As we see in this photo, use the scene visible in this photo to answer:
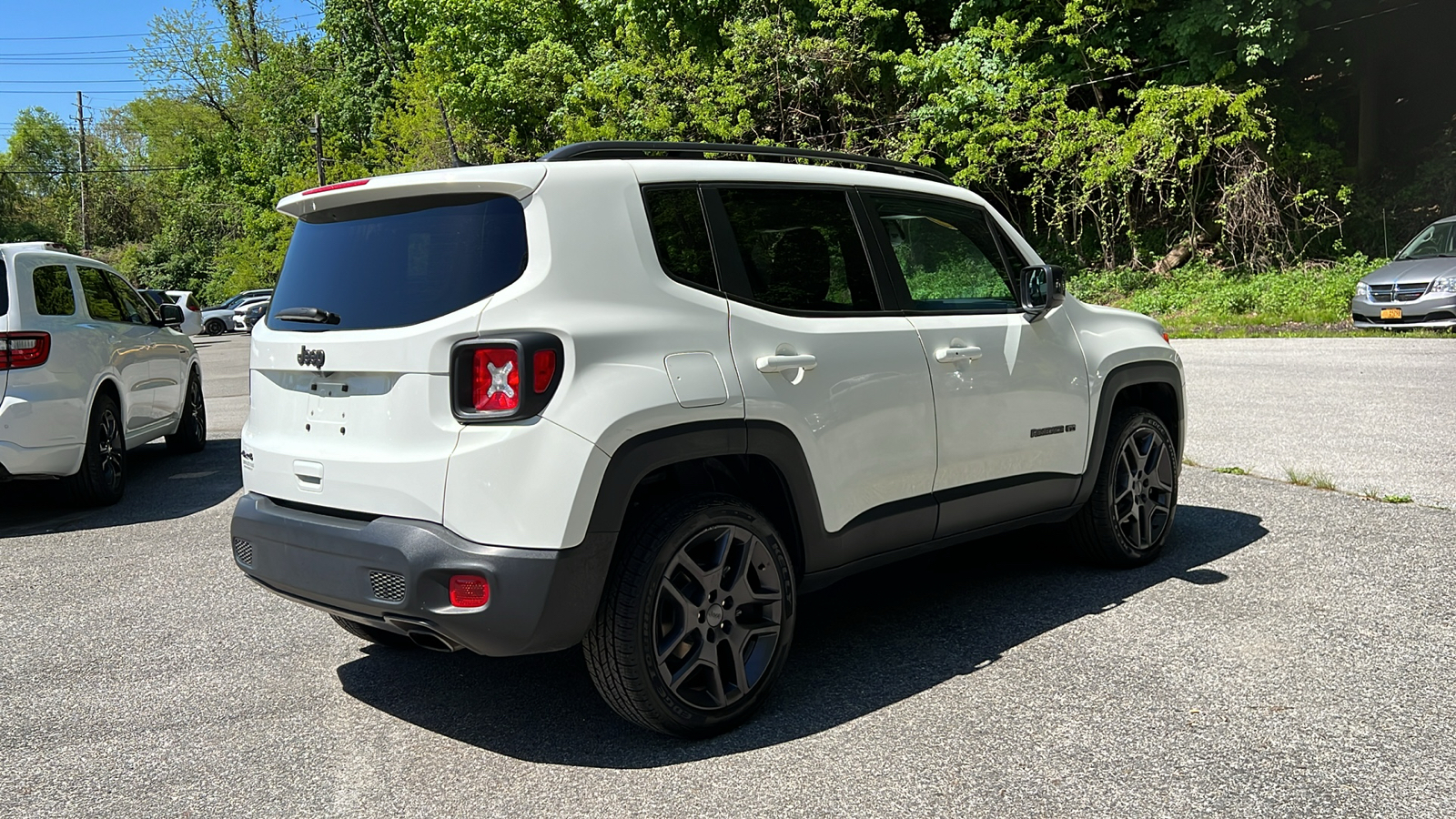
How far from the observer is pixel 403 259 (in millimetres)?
3602

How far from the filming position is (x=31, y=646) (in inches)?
193

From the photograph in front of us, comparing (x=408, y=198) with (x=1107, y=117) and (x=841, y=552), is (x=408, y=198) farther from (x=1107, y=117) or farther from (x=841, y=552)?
(x=1107, y=117)

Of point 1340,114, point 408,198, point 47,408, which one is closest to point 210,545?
point 47,408

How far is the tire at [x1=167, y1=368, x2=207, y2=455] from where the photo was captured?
10.4m

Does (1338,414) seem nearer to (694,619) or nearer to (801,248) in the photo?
(801,248)

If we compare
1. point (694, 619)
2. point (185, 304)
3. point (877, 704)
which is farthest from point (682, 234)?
point (185, 304)

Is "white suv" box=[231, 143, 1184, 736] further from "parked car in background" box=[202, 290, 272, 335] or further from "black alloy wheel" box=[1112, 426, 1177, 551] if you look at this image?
"parked car in background" box=[202, 290, 272, 335]

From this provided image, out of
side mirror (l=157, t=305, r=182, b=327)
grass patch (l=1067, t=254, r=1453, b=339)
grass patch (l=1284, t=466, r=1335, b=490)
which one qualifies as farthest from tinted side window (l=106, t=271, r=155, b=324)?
grass patch (l=1067, t=254, r=1453, b=339)

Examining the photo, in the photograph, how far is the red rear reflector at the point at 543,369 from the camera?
3283mm

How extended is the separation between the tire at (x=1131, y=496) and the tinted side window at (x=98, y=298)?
6.85 meters

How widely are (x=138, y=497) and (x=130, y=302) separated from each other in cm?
183

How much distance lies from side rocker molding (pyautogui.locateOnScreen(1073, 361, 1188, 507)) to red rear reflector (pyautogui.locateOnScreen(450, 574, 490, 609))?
114 inches

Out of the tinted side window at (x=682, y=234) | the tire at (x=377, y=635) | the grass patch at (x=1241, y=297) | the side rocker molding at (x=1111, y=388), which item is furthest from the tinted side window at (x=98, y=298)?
the grass patch at (x=1241, y=297)

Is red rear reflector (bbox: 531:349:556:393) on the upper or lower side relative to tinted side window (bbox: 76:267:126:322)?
lower
